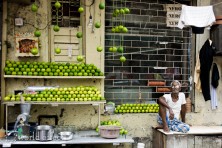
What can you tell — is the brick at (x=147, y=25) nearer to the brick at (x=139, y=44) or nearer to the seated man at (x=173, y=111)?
the brick at (x=139, y=44)

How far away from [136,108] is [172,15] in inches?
92.5

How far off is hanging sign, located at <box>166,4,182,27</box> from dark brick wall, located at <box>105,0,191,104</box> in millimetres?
96

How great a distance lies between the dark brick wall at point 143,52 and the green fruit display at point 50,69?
0.79 m

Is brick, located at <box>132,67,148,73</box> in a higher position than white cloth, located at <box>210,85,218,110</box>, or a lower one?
higher

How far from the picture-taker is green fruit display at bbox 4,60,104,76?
6.36 metres

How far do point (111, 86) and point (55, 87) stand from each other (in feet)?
4.76

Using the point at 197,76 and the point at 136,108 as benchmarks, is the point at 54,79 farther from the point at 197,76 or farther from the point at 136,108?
the point at 197,76

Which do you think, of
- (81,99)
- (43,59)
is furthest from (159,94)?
(43,59)

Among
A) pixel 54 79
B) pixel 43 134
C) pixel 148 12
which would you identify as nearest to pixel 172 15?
pixel 148 12

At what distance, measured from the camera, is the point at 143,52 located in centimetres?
764

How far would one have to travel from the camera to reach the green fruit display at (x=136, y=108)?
24.0ft

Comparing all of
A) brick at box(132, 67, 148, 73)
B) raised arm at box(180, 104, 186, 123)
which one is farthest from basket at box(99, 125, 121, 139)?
brick at box(132, 67, 148, 73)

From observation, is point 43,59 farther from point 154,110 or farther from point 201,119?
point 201,119

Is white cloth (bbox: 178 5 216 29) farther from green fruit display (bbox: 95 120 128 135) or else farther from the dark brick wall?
green fruit display (bbox: 95 120 128 135)
